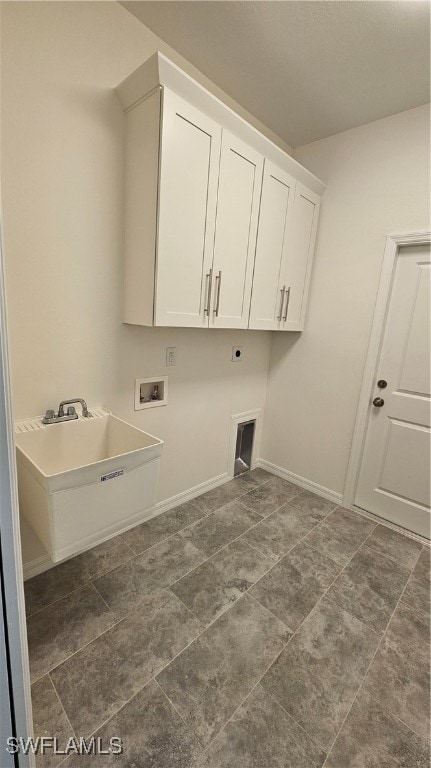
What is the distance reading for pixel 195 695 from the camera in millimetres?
1197

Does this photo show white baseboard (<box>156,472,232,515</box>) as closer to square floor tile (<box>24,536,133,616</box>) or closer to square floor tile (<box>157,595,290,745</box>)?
square floor tile (<box>24,536,133,616</box>)

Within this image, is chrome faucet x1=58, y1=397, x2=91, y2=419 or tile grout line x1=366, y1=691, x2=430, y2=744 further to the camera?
chrome faucet x1=58, y1=397, x2=91, y2=419

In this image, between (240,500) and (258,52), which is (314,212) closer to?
(258,52)

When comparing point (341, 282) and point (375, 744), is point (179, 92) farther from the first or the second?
point (375, 744)

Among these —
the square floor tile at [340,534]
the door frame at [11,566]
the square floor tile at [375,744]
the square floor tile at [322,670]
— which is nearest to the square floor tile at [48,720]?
the door frame at [11,566]

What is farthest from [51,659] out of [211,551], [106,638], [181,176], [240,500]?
[181,176]

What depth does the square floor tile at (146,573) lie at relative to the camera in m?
1.58

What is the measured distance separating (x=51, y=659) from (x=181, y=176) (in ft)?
7.21

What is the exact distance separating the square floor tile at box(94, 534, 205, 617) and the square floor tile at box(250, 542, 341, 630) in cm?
42

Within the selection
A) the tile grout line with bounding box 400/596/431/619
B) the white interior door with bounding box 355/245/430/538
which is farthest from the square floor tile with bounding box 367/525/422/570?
the tile grout line with bounding box 400/596/431/619

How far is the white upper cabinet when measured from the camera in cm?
145

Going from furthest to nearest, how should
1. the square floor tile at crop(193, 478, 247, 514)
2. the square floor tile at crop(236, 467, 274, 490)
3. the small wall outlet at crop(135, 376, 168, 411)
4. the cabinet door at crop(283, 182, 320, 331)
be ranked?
the square floor tile at crop(236, 467, 274, 490) → the square floor tile at crop(193, 478, 247, 514) → the cabinet door at crop(283, 182, 320, 331) → the small wall outlet at crop(135, 376, 168, 411)

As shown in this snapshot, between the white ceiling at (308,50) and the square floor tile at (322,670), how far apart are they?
2.83 meters

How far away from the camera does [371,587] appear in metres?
1.78
